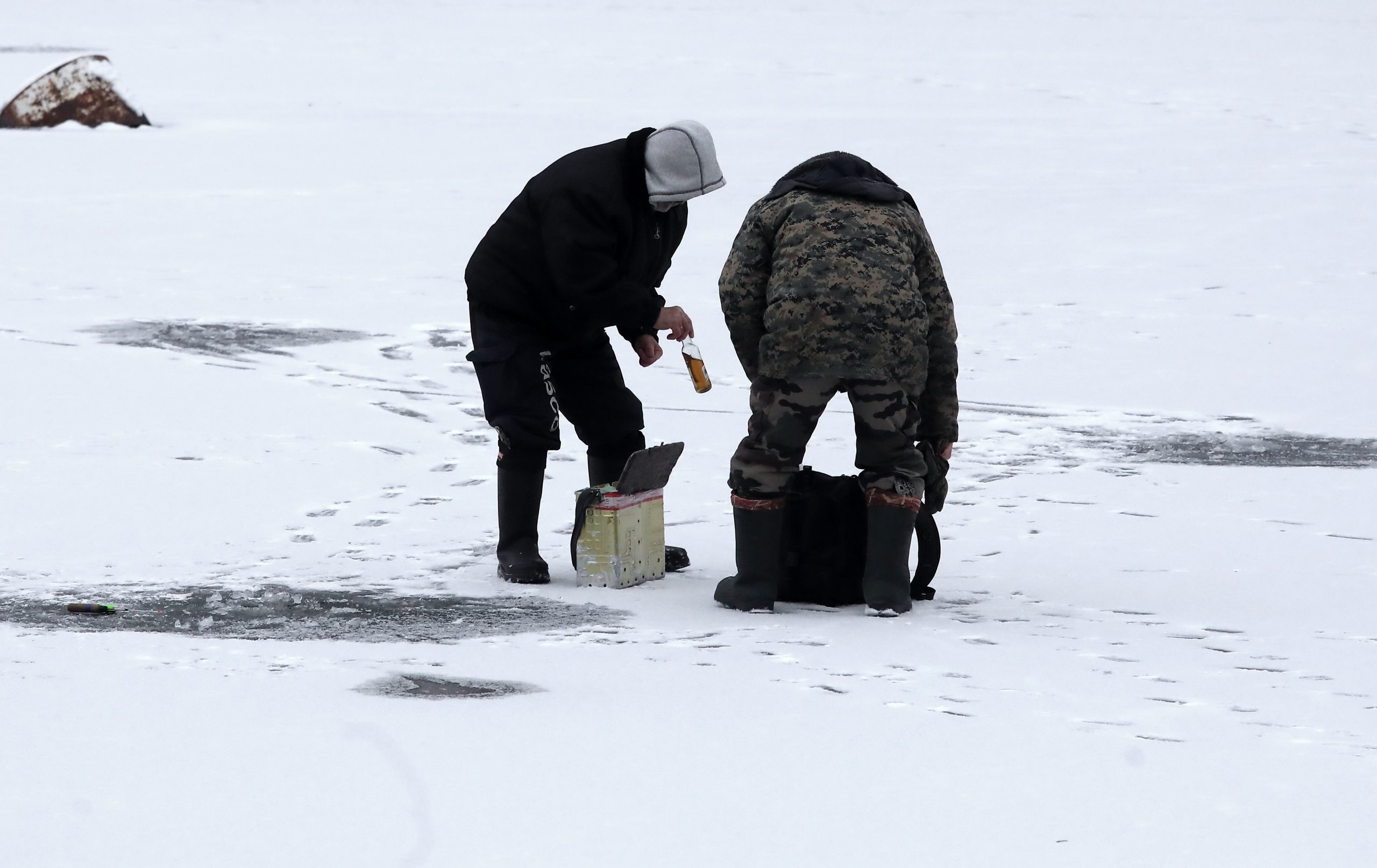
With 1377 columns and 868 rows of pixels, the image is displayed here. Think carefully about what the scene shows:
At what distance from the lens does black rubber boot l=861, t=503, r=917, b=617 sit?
5211 millimetres

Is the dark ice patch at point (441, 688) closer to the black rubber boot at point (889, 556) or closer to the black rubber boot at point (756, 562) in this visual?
the black rubber boot at point (756, 562)

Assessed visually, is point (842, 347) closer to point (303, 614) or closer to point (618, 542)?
point (618, 542)

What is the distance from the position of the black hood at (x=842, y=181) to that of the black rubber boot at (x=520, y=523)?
1.21m

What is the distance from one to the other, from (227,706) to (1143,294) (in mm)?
8076

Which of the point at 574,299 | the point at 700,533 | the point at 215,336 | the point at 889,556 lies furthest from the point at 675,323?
the point at 215,336

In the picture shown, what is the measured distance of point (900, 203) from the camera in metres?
5.30

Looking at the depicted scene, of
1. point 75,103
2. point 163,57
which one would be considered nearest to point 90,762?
point 75,103

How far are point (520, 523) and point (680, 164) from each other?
4.11ft

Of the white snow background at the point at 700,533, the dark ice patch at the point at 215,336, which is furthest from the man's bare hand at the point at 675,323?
the dark ice patch at the point at 215,336

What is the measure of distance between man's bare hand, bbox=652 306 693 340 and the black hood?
468 mm

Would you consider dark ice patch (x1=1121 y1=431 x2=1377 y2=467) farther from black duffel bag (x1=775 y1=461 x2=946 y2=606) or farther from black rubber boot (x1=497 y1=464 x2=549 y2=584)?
black rubber boot (x1=497 y1=464 x2=549 y2=584)

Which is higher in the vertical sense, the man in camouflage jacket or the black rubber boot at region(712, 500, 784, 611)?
the man in camouflage jacket

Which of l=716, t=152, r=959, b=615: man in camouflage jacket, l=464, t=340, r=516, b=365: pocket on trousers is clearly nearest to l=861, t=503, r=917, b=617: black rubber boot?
l=716, t=152, r=959, b=615: man in camouflage jacket

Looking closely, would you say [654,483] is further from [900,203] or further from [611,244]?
[900,203]
